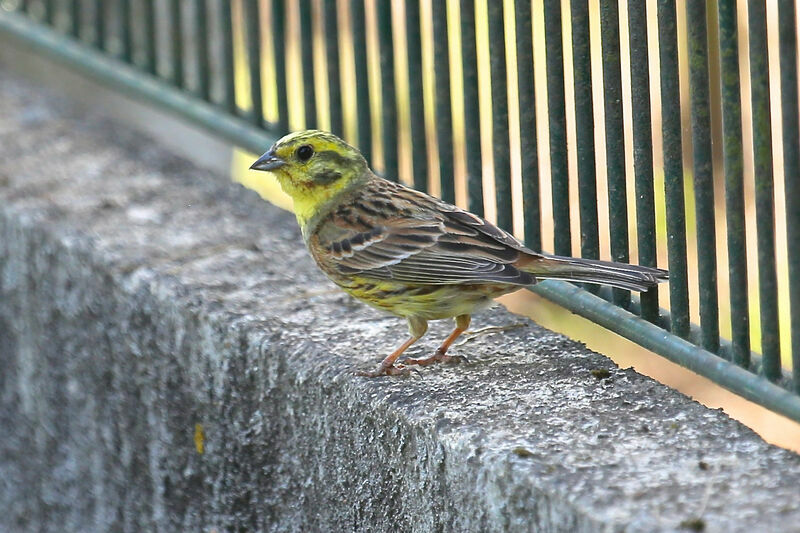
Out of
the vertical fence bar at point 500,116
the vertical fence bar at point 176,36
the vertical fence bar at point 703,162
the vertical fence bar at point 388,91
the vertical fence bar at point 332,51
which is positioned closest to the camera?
the vertical fence bar at point 703,162

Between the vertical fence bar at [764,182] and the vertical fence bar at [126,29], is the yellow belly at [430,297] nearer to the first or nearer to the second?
the vertical fence bar at [764,182]

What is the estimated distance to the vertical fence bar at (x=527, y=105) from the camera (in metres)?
3.90

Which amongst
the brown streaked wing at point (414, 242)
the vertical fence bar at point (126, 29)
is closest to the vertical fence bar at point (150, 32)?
the vertical fence bar at point (126, 29)

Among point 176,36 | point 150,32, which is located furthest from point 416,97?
point 150,32

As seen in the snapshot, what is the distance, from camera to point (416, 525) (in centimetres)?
329

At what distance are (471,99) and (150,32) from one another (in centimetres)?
221

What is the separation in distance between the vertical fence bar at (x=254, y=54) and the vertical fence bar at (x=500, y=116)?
1474 millimetres

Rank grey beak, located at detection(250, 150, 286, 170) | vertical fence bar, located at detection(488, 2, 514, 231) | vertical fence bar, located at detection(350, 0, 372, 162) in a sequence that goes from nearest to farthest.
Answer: vertical fence bar, located at detection(488, 2, 514, 231) < grey beak, located at detection(250, 150, 286, 170) < vertical fence bar, located at detection(350, 0, 372, 162)

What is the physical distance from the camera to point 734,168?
3.11m

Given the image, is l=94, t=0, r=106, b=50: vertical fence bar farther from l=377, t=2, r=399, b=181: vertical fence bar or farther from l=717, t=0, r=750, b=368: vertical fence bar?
l=717, t=0, r=750, b=368: vertical fence bar

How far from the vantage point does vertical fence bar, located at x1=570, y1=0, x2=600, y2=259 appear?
3.63 meters

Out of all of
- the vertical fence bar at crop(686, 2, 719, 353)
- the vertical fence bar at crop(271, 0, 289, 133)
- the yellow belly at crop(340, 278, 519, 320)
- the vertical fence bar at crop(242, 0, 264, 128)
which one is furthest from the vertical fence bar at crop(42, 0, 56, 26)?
the vertical fence bar at crop(686, 2, 719, 353)

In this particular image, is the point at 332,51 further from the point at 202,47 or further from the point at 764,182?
the point at 764,182

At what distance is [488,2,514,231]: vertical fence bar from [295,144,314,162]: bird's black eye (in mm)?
667
